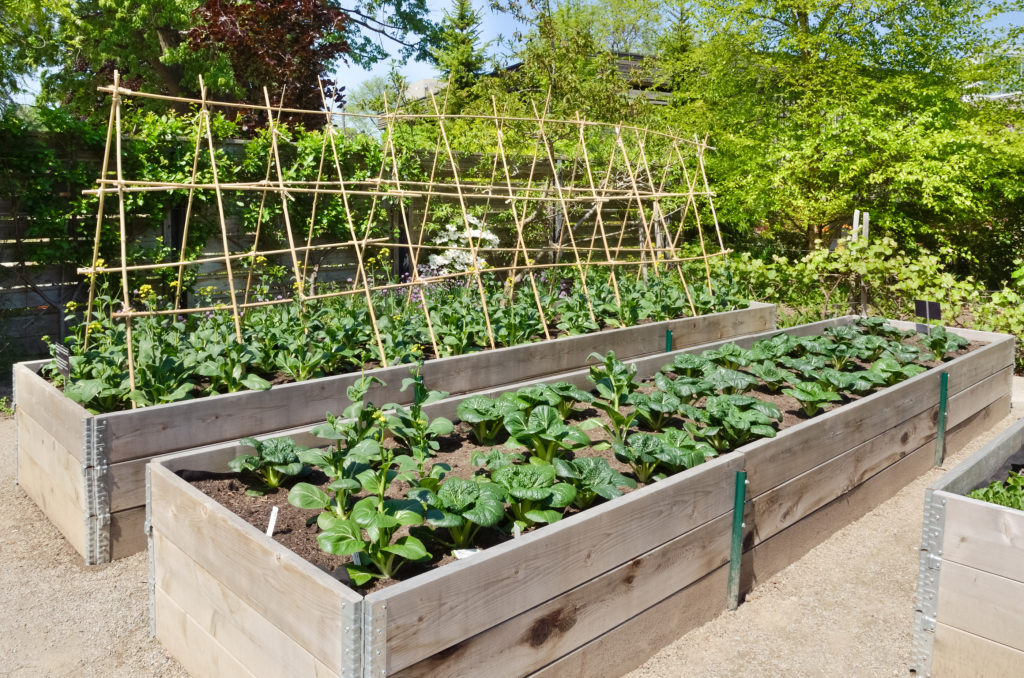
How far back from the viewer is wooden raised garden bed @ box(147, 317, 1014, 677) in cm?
184

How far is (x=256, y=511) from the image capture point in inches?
102

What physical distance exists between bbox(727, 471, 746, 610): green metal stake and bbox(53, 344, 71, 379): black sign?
9.61 ft

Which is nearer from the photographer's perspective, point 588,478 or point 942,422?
point 588,478

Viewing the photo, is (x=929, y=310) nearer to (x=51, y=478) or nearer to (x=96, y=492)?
(x=96, y=492)

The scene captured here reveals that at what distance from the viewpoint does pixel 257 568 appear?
203cm

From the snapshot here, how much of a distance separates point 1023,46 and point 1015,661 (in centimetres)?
749

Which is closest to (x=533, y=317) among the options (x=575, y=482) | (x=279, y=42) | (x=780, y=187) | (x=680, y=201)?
(x=575, y=482)

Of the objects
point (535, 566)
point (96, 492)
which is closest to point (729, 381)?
point (535, 566)

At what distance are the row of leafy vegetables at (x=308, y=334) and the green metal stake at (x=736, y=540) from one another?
1.76 m

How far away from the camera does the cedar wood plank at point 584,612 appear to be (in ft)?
6.36

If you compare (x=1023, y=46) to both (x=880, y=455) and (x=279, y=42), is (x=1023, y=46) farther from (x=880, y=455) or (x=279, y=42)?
(x=279, y=42)

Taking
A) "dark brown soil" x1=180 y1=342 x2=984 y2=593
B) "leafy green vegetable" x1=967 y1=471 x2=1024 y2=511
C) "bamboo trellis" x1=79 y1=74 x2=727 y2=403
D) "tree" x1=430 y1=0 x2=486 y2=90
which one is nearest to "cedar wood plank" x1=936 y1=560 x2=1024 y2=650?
"leafy green vegetable" x1=967 y1=471 x2=1024 y2=511

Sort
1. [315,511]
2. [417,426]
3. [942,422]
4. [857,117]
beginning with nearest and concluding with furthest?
[315,511] → [417,426] → [942,422] → [857,117]

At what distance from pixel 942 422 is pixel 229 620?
12.3 feet
